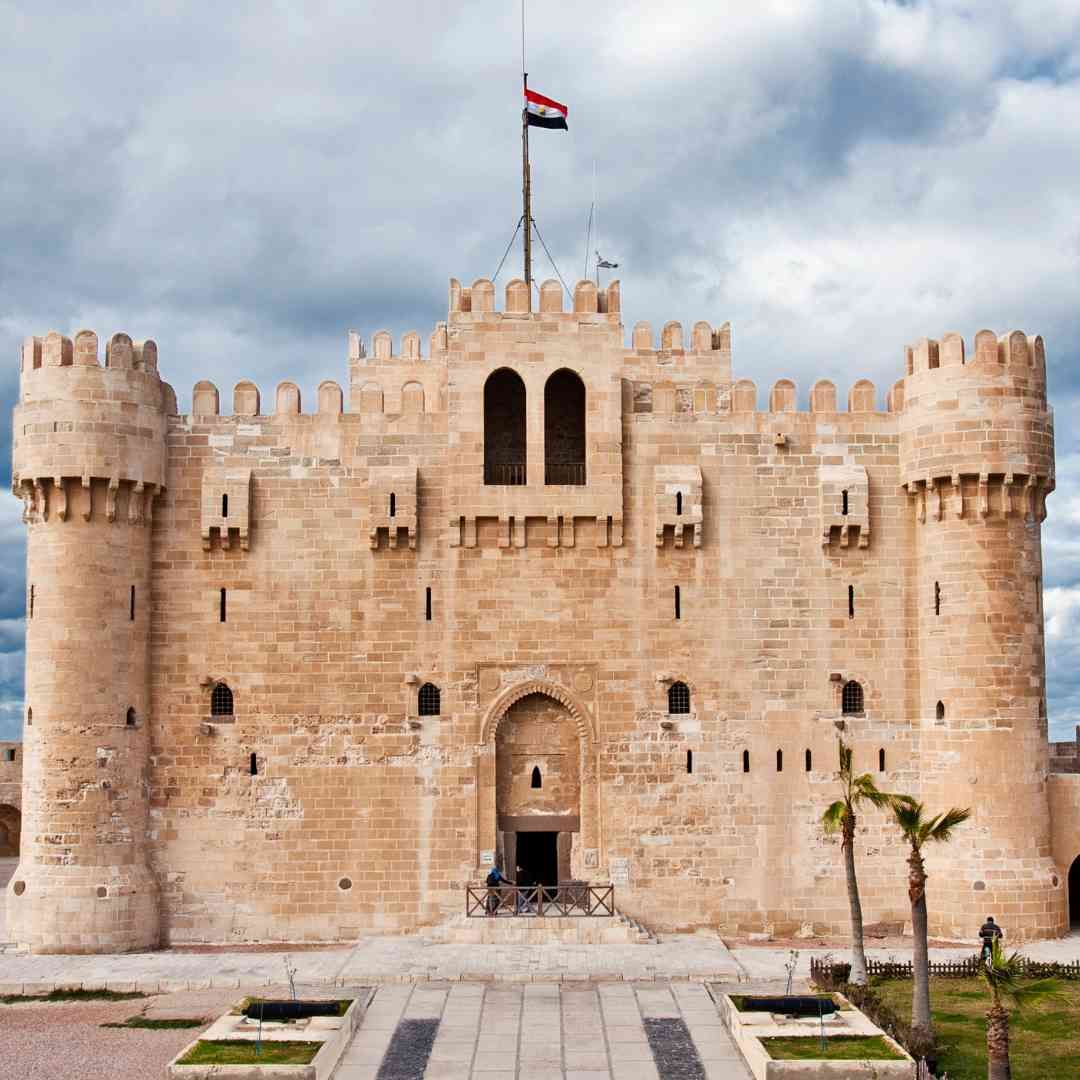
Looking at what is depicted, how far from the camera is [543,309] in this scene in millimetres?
32906

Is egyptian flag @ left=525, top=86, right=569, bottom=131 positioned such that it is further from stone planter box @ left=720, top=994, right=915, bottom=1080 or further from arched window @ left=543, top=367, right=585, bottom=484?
stone planter box @ left=720, top=994, right=915, bottom=1080

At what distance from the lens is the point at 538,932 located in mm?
29469

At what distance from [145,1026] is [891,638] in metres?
18.1

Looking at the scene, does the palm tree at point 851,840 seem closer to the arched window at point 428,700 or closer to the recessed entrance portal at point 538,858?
the recessed entrance portal at point 538,858

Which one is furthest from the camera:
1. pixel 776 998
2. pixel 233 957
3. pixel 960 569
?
pixel 960 569

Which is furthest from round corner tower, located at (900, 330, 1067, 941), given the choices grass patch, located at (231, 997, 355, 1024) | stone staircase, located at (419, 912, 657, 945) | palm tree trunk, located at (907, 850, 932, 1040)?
grass patch, located at (231, 997, 355, 1024)

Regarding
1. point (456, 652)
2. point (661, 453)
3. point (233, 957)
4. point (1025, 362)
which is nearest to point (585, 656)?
point (456, 652)

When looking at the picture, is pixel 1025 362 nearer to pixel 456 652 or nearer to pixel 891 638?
pixel 891 638

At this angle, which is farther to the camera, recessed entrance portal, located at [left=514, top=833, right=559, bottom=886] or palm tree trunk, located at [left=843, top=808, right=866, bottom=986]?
recessed entrance portal, located at [left=514, top=833, right=559, bottom=886]

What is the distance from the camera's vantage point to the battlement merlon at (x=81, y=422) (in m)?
31.0

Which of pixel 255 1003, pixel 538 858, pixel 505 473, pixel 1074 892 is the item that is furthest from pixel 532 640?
pixel 1074 892

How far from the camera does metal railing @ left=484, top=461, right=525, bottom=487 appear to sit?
3362 centimetres

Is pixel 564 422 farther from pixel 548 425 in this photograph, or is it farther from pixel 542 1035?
pixel 542 1035

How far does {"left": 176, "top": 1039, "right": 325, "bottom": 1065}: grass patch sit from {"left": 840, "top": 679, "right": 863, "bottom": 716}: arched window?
15797 mm
